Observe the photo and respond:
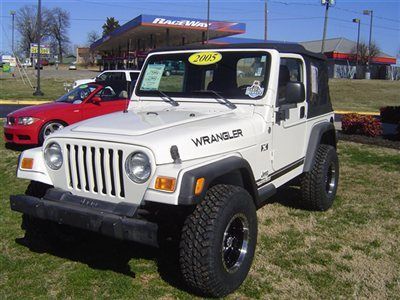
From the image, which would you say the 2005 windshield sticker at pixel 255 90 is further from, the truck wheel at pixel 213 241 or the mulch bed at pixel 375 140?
the mulch bed at pixel 375 140

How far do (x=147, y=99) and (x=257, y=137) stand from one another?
138 centimetres

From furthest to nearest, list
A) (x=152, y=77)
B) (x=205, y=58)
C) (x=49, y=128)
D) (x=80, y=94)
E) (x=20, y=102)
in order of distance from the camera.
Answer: (x=20, y=102) → (x=80, y=94) → (x=49, y=128) → (x=152, y=77) → (x=205, y=58)

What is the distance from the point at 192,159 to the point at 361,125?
9.25 meters

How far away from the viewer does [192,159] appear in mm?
3490

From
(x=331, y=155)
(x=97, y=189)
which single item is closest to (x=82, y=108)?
(x=331, y=155)

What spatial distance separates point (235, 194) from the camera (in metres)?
3.57

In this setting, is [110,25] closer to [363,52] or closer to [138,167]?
[363,52]

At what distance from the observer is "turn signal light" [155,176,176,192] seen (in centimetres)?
317

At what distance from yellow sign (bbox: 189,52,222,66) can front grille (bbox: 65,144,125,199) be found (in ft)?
5.60

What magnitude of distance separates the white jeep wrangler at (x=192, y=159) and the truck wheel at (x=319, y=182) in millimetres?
250

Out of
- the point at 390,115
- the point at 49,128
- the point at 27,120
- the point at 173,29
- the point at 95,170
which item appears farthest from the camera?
the point at 173,29

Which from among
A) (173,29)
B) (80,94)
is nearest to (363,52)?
(173,29)

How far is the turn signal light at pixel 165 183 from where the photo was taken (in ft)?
10.4

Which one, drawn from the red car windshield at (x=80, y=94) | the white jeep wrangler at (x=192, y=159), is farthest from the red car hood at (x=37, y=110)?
the white jeep wrangler at (x=192, y=159)
